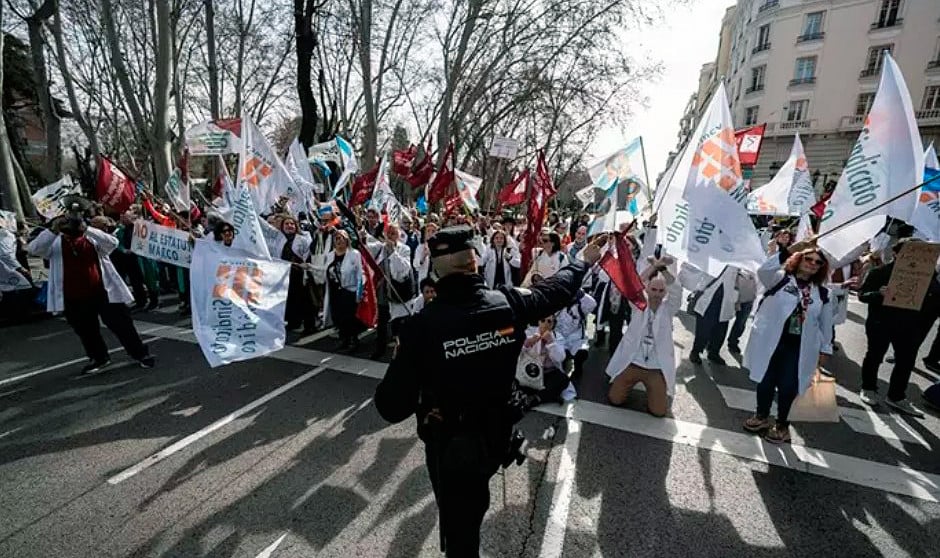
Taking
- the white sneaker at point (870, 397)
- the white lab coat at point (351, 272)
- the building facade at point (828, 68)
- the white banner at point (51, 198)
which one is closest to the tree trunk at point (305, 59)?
the white banner at point (51, 198)

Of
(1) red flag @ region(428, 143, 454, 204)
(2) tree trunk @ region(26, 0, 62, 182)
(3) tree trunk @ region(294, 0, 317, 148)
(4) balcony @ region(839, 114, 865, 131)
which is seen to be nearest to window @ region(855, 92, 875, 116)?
(4) balcony @ region(839, 114, 865, 131)

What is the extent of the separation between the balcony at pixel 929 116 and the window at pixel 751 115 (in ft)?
31.7

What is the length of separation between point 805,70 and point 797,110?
117 inches

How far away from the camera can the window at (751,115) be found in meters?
35.7

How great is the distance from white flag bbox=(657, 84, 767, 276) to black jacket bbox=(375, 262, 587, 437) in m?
2.20

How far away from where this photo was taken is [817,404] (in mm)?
4273

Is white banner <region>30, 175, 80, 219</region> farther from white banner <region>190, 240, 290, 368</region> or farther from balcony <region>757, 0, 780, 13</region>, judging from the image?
balcony <region>757, 0, 780, 13</region>

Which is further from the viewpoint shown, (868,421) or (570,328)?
(570,328)

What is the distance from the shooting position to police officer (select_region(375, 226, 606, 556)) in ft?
6.40

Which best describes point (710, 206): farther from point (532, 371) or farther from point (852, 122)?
point (852, 122)

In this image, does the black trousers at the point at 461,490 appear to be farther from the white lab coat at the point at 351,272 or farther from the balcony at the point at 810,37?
the balcony at the point at 810,37

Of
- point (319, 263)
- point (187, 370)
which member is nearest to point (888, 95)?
point (319, 263)

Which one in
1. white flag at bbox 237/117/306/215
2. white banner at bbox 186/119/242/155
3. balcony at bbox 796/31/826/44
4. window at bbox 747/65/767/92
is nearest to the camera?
white flag at bbox 237/117/306/215

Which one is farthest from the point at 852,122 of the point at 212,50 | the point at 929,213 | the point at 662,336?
the point at 212,50
